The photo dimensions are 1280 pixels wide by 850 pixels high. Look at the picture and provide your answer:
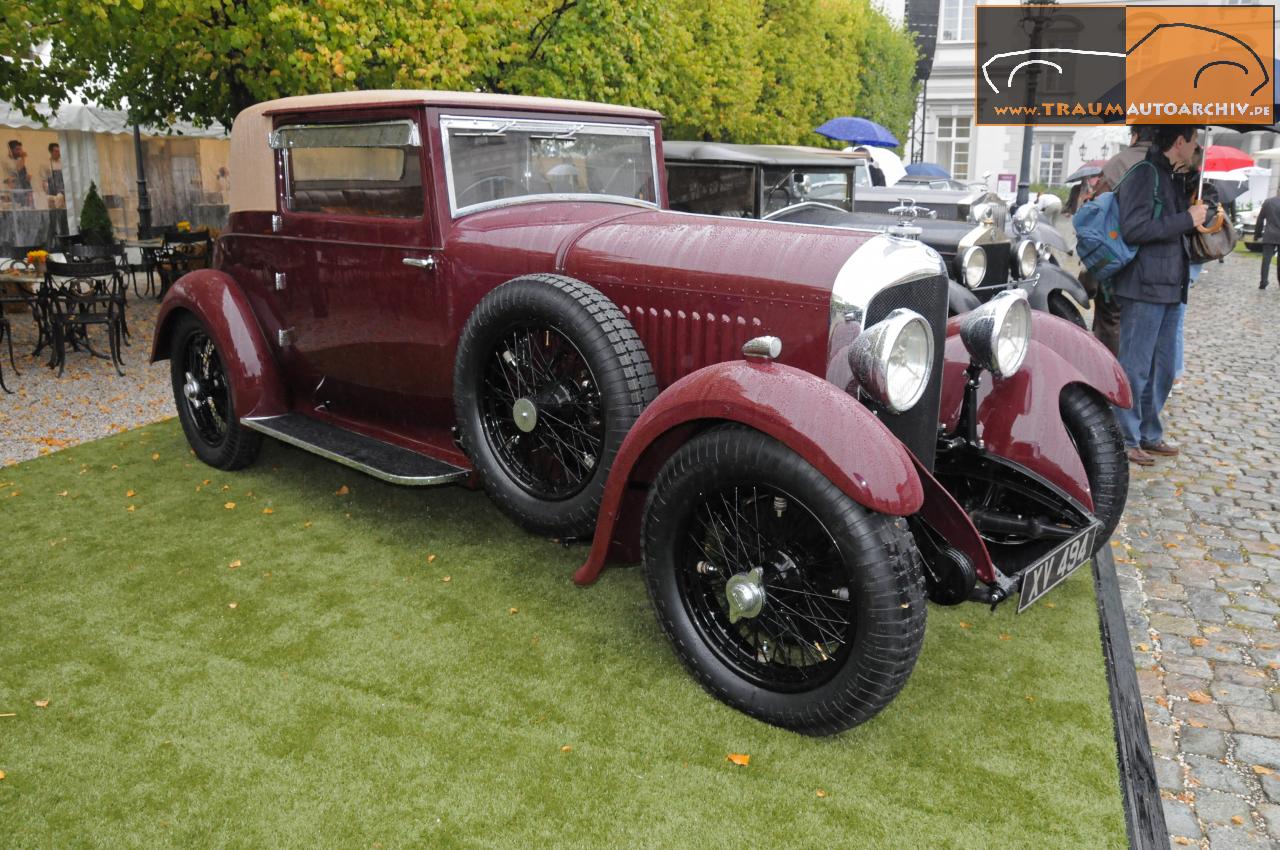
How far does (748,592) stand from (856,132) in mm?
18255

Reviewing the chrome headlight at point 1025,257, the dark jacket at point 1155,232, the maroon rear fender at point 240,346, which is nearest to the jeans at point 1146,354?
the dark jacket at point 1155,232

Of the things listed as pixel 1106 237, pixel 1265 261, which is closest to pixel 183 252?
pixel 1106 237

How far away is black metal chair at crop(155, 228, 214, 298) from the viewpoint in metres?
11.5

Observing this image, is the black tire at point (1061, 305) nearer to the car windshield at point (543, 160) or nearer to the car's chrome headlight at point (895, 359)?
the car windshield at point (543, 160)

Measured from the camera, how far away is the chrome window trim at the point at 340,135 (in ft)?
13.8

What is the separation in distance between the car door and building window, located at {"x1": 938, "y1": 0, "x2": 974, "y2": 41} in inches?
1927

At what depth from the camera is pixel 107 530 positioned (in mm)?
4727

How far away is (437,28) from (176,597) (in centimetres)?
610

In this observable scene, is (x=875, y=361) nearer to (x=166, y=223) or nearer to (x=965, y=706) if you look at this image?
(x=965, y=706)

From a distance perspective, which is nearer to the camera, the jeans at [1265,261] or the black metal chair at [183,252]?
the black metal chair at [183,252]

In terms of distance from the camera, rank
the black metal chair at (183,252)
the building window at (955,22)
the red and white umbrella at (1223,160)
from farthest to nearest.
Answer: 1. the building window at (955,22)
2. the red and white umbrella at (1223,160)
3. the black metal chair at (183,252)

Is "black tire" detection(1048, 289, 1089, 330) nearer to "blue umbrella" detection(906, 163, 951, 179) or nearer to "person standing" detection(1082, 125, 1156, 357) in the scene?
"person standing" detection(1082, 125, 1156, 357)

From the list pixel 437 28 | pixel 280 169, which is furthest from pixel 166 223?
pixel 280 169

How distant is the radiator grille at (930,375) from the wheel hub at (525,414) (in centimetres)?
132
